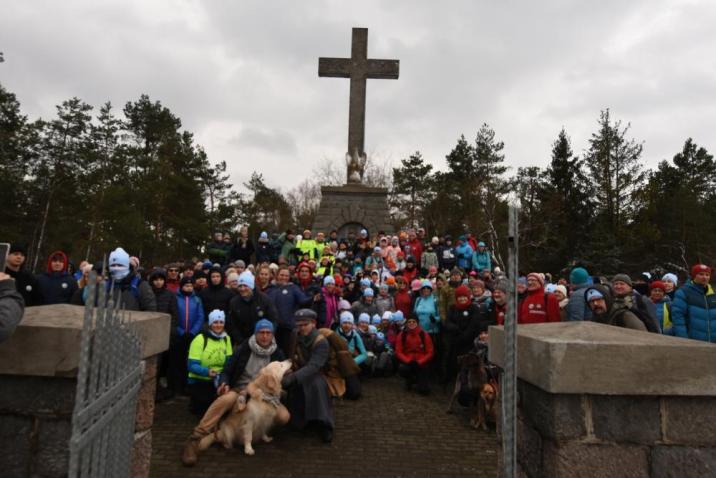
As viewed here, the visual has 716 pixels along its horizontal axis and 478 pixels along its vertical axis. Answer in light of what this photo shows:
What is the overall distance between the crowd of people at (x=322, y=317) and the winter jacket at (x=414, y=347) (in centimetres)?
2

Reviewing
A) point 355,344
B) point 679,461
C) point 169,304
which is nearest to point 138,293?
point 169,304

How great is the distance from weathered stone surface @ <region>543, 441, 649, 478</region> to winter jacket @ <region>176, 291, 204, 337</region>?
5.25m

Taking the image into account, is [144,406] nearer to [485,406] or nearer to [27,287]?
[27,287]

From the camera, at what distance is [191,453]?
4.43 metres

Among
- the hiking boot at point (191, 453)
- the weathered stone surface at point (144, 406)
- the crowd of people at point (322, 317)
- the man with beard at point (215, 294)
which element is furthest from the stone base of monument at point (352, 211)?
the weathered stone surface at point (144, 406)

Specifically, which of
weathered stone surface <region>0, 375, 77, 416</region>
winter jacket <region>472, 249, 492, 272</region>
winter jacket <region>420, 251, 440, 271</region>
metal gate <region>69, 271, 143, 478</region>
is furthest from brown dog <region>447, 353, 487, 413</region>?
winter jacket <region>472, 249, 492, 272</region>

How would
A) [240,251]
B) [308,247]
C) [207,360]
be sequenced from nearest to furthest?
1. [207,360]
2. [240,251]
3. [308,247]

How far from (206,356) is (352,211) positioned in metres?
11.5

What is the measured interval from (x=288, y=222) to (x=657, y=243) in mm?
26554

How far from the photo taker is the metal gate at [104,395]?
1486 mm

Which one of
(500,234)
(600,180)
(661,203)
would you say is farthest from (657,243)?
(500,234)

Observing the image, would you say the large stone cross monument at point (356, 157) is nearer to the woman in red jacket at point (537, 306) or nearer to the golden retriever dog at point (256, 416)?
the woman in red jacket at point (537, 306)

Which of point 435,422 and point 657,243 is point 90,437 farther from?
point 657,243

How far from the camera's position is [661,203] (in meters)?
27.2
